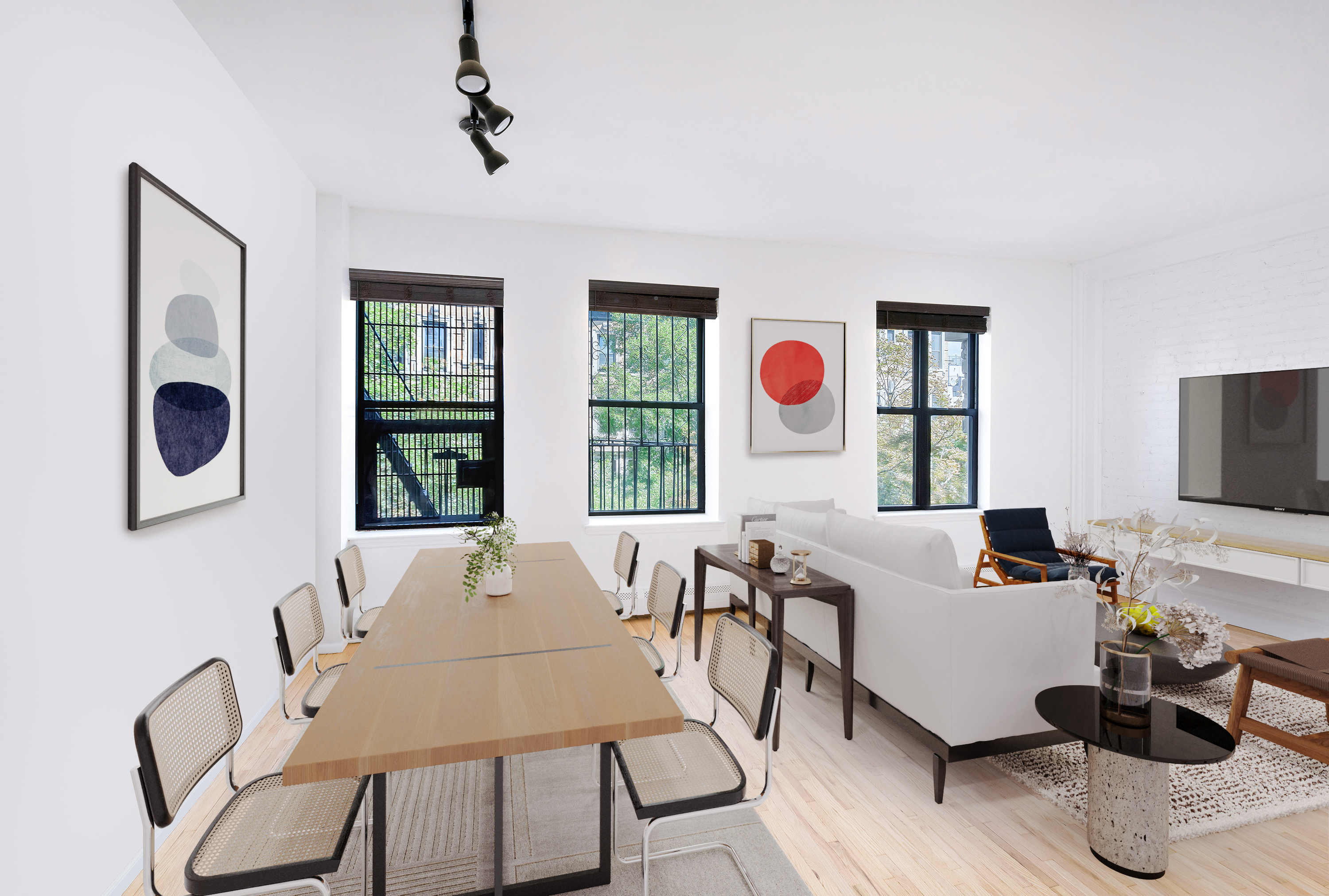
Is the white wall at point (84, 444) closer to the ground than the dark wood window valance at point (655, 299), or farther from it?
closer to the ground

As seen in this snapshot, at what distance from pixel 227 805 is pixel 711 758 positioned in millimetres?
1313

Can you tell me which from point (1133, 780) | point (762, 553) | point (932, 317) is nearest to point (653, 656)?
point (762, 553)

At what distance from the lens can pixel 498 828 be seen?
170 centimetres

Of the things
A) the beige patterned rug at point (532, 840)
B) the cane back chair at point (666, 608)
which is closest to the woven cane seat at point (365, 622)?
the beige patterned rug at point (532, 840)

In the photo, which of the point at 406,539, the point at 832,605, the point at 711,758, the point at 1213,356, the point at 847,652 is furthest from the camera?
the point at 1213,356

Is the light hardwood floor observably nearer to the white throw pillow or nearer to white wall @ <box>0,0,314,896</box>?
white wall @ <box>0,0,314,896</box>

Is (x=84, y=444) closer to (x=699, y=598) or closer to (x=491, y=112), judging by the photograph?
(x=491, y=112)

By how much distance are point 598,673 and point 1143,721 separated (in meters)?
1.84

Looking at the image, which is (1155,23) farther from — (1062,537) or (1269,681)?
(1062,537)

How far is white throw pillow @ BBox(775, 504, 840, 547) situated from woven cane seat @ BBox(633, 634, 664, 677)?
1.19 meters

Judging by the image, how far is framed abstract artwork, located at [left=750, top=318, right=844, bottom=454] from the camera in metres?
5.23

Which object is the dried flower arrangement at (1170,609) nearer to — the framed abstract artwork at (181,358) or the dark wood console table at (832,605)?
the dark wood console table at (832,605)

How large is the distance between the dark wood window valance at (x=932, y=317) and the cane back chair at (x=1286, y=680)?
3.31 m

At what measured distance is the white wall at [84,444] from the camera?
1.57 meters
